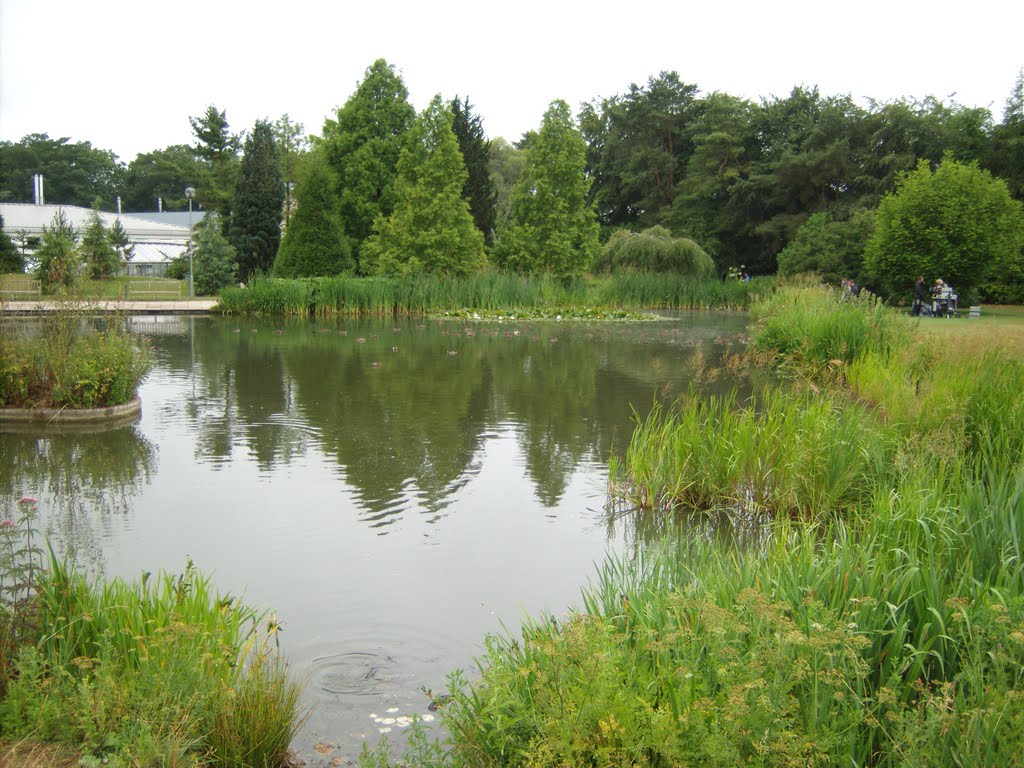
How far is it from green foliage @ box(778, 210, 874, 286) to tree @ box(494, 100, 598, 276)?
1013 centimetres

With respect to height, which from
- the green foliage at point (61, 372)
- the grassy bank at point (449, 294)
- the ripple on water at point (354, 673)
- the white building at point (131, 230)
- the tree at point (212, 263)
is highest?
the white building at point (131, 230)

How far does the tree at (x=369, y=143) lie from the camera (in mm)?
37906

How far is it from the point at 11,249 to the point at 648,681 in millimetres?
51933

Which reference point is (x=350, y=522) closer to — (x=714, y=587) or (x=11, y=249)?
(x=714, y=587)

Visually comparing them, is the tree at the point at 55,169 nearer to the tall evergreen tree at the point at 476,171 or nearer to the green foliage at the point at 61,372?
the tall evergreen tree at the point at 476,171

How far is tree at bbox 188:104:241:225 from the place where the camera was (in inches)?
2083

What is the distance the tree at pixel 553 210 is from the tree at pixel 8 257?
87.5 feet

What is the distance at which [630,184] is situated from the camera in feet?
187

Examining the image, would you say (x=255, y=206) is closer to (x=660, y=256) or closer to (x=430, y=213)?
(x=430, y=213)

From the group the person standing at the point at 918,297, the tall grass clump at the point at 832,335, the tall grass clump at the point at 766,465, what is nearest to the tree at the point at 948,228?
the person standing at the point at 918,297

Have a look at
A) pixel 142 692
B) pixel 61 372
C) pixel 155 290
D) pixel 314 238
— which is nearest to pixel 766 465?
pixel 142 692

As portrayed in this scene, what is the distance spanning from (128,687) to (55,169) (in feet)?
294

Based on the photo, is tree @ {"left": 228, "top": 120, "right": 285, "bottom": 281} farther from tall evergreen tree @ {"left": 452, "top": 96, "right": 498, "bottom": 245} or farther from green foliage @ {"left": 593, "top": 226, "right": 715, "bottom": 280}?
green foliage @ {"left": 593, "top": 226, "right": 715, "bottom": 280}

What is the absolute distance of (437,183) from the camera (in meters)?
34.1
